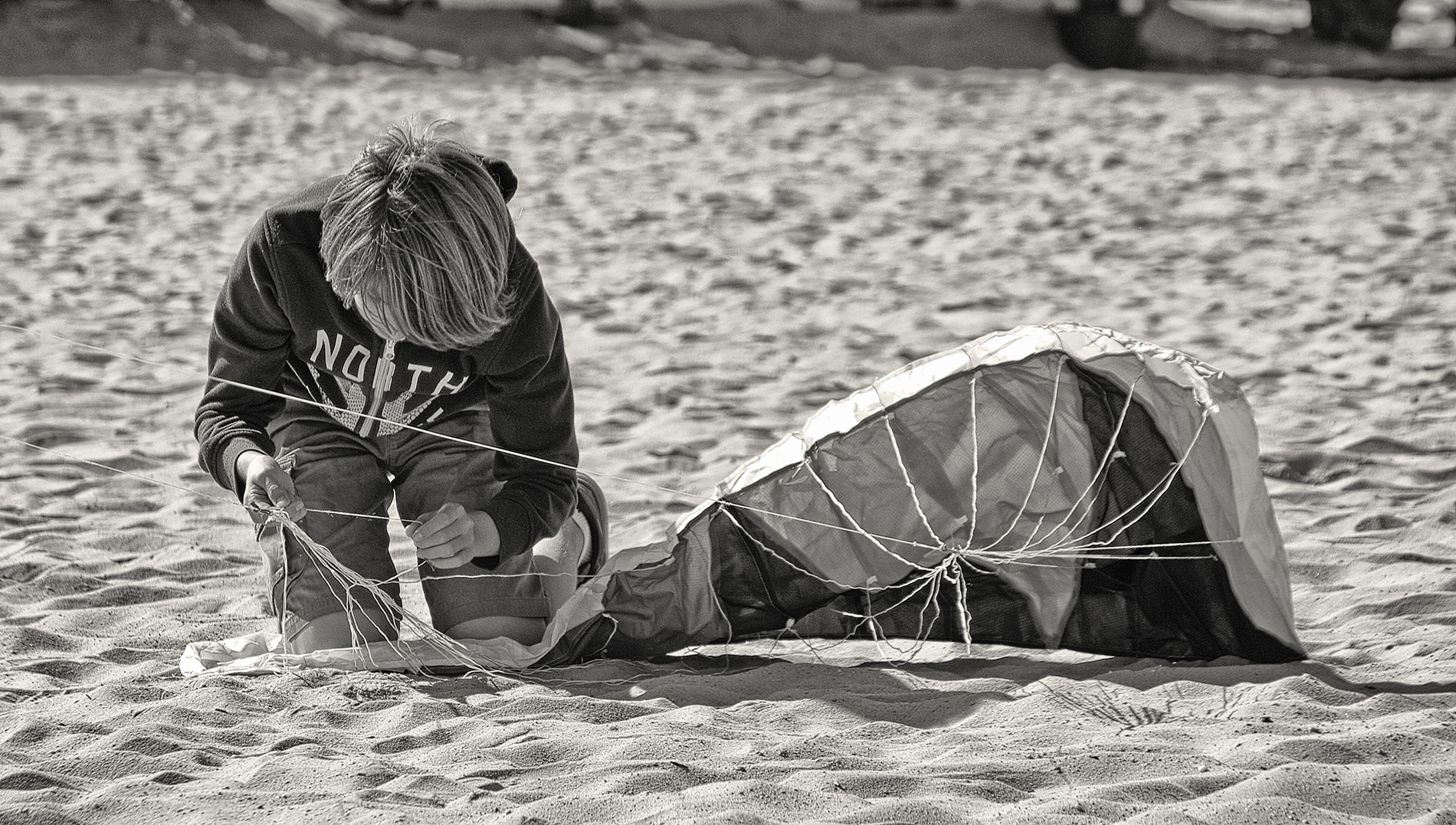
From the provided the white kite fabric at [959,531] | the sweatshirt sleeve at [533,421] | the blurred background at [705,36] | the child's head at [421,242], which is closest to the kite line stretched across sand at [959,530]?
the white kite fabric at [959,531]

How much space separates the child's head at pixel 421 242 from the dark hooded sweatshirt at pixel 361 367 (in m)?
0.16

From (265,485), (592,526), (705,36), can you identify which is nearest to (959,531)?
(592,526)

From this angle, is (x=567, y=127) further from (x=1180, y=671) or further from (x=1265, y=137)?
(x=1180, y=671)

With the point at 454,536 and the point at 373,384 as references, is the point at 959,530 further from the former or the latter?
the point at 373,384

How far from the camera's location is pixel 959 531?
2.92m

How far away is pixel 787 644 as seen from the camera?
3020 mm

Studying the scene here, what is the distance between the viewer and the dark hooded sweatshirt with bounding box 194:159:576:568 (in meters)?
2.64

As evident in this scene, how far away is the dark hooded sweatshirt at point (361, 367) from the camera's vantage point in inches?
104

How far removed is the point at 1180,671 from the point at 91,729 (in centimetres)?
189

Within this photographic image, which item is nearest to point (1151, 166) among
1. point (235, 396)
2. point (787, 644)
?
point (787, 644)

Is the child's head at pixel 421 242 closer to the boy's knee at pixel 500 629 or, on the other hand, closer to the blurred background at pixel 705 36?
the boy's knee at pixel 500 629

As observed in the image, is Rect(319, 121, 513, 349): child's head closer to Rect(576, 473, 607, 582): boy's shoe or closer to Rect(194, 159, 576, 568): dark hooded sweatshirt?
Rect(194, 159, 576, 568): dark hooded sweatshirt

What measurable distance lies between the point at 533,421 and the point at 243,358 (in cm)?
54

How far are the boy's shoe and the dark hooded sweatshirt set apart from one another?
0.69ft
